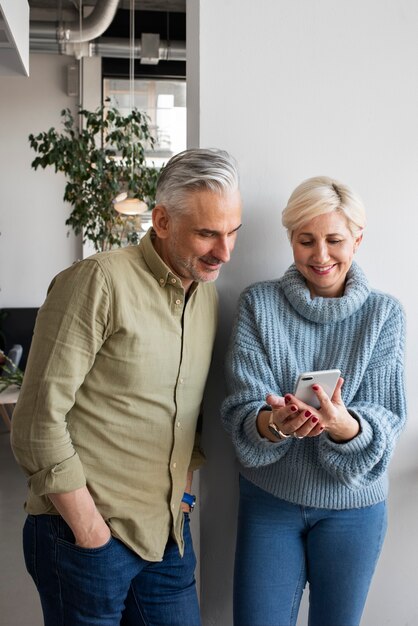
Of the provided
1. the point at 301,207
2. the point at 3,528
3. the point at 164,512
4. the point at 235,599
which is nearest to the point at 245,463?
the point at 164,512

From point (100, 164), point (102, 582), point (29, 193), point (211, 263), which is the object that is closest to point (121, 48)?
point (29, 193)

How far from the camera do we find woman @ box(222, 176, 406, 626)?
1879mm

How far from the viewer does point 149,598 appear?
1.90 meters

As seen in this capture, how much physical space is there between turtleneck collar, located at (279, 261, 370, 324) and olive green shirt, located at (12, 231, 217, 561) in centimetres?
27

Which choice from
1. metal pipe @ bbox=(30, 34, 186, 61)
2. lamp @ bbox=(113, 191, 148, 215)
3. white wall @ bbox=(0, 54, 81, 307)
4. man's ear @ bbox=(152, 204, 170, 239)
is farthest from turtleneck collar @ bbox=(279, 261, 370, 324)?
white wall @ bbox=(0, 54, 81, 307)

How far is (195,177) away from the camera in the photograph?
5.71ft

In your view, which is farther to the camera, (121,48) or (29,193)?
(29,193)

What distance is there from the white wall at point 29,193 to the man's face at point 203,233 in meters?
7.46

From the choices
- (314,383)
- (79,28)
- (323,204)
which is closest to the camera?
(314,383)

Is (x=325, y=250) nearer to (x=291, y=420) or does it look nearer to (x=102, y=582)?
(x=291, y=420)

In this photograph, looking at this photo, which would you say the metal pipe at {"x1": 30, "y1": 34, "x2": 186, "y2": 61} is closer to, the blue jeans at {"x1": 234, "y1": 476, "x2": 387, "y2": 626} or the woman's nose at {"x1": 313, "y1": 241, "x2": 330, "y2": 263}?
the woman's nose at {"x1": 313, "y1": 241, "x2": 330, "y2": 263}

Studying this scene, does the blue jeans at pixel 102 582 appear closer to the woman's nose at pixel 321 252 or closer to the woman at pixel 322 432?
the woman at pixel 322 432

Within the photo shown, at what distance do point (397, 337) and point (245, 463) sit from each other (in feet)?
1.78

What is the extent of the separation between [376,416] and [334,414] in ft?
0.60
